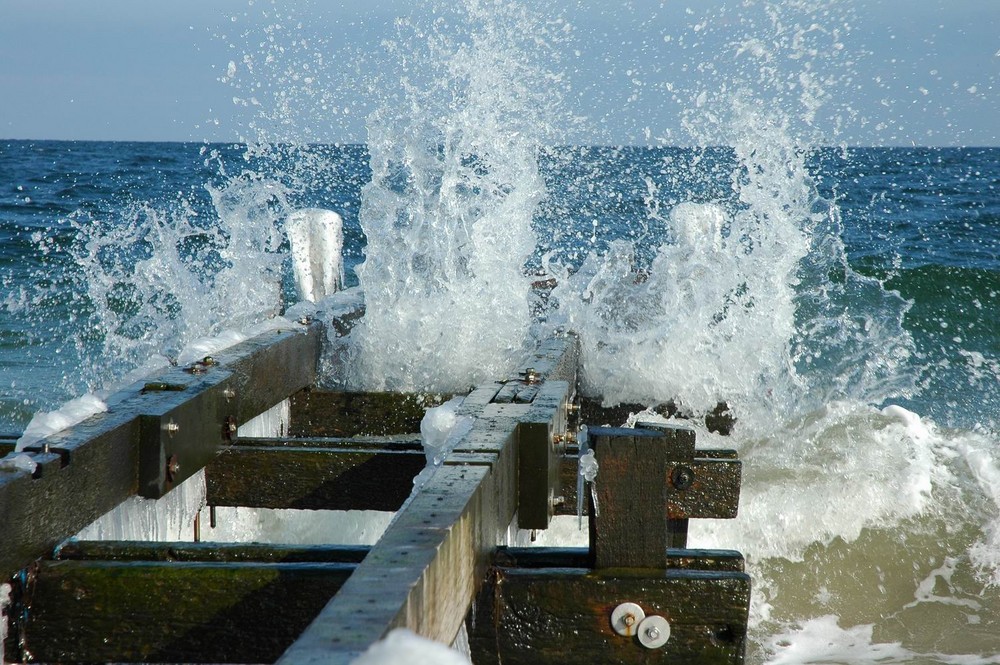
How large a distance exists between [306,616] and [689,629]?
3.13ft

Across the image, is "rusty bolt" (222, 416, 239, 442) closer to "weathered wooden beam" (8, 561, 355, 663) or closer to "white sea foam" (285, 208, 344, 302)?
"weathered wooden beam" (8, 561, 355, 663)

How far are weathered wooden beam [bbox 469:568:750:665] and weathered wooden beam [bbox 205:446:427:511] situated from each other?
1.19m

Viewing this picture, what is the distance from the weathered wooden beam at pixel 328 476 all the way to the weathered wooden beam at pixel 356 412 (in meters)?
1.27

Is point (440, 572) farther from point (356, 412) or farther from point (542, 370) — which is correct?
point (356, 412)

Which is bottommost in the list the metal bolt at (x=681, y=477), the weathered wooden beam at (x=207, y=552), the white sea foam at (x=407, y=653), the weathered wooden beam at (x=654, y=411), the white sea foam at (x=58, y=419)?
the weathered wooden beam at (x=654, y=411)

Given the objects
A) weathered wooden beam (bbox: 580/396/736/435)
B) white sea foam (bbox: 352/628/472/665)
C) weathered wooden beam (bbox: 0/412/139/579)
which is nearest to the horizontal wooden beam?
weathered wooden beam (bbox: 0/412/139/579)

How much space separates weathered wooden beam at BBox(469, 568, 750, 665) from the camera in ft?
8.95

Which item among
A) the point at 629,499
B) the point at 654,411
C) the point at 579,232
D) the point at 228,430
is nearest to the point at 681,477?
the point at 629,499

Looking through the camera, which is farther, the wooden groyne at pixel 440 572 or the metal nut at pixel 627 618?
the metal nut at pixel 627 618

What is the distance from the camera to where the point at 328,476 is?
3949 millimetres

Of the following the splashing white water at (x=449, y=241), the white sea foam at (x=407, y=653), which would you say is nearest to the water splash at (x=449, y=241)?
the splashing white water at (x=449, y=241)

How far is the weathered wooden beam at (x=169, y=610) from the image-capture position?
264 centimetres

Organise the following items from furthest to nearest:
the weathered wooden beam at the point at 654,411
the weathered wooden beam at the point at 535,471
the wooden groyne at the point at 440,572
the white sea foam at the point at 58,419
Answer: the weathered wooden beam at the point at 654,411, the weathered wooden beam at the point at 535,471, the white sea foam at the point at 58,419, the wooden groyne at the point at 440,572

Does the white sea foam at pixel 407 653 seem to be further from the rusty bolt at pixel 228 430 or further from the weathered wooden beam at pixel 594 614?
the rusty bolt at pixel 228 430
